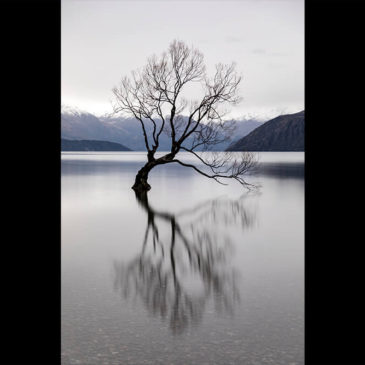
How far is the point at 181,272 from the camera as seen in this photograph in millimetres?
10883

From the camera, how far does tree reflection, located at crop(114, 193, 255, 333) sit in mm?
8211

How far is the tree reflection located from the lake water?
23 mm

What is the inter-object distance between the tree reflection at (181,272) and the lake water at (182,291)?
0.02 m

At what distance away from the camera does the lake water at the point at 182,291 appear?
636 centimetres
